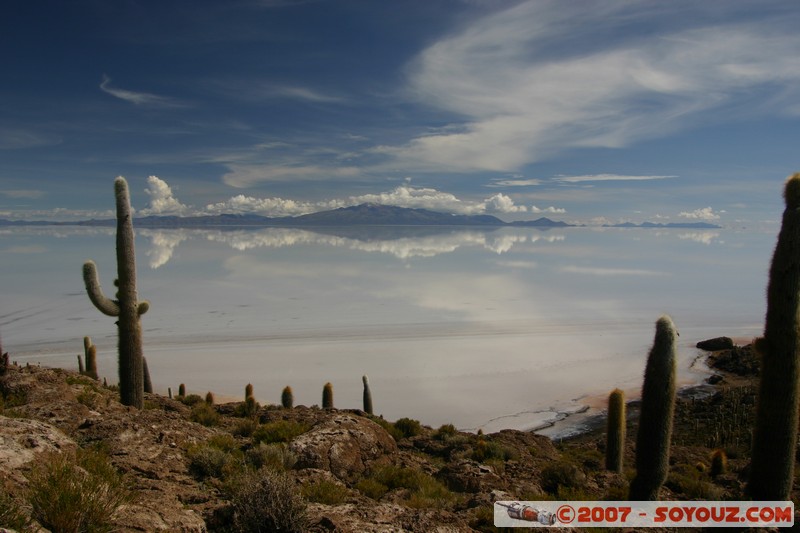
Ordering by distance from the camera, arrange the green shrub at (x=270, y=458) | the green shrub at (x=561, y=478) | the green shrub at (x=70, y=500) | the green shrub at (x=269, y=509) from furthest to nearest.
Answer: the green shrub at (x=561, y=478), the green shrub at (x=270, y=458), the green shrub at (x=269, y=509), the green shrub at (x=70, y=500)

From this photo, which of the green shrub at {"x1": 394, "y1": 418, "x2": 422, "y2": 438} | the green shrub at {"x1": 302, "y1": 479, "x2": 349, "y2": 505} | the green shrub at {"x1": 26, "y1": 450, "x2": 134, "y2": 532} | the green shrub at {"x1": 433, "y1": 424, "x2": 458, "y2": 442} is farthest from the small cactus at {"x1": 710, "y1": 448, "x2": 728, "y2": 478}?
the green shrub at {"x1": 26, "y1": 450, "x2": 134, "y2": 532}

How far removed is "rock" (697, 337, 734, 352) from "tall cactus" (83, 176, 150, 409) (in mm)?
35343

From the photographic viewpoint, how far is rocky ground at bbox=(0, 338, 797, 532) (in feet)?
19.8

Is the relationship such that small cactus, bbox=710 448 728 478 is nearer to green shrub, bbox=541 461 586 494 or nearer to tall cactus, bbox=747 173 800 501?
tall cactus, bbox=747 173 800 501

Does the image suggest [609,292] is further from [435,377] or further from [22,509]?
[22,509]

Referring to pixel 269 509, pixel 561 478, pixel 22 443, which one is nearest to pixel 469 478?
pixel 561 478

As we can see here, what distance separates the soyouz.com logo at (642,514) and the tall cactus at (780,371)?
1.98 ft

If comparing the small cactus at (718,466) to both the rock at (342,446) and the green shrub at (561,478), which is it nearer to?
the green shrub at (561,478)

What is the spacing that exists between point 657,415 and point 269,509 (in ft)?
23.3

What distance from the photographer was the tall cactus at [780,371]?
351 inches

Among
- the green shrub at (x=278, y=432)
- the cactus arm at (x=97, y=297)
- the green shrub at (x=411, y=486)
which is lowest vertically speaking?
the green shrub at (x=411, y=486)

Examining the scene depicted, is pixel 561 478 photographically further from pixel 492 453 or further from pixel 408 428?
pixel 408 428

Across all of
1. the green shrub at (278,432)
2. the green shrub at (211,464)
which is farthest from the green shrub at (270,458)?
the green shrub at (278,432)

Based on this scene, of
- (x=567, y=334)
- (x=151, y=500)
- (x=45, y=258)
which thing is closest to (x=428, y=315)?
(x=567, y=334)
